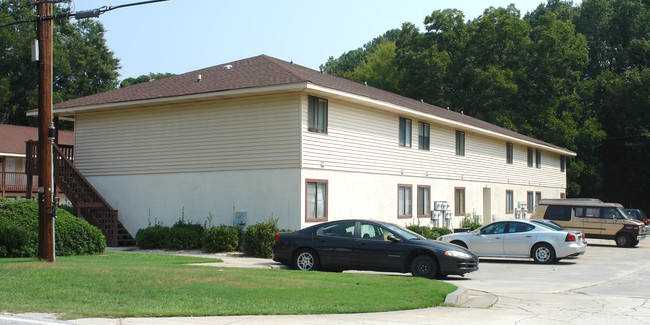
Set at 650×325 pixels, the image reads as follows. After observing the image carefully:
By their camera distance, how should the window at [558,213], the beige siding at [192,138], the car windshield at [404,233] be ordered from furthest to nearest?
1. the window at [558,213]
2. the beige siding at [192,138]
3. the car windshield at [404,233]

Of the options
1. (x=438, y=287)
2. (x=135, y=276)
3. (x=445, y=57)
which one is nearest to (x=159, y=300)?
(x=135, y=276)

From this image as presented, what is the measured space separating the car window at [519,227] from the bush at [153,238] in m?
11.8

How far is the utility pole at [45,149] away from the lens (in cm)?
1555

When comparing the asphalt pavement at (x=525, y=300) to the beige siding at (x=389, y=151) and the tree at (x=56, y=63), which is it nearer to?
the beige siding at (x=389, y=151)

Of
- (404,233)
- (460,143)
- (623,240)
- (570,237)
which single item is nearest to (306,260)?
(404,233)

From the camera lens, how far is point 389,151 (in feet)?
86.1

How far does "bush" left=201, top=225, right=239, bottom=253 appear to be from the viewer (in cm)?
2161

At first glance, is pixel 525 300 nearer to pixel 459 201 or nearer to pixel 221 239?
pixel 221 239

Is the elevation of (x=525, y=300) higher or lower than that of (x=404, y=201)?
lower

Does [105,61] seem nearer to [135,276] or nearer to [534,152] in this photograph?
[534,152]

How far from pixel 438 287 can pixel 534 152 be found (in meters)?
32.6

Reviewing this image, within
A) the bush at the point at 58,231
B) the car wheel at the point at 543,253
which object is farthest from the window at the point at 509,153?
the bush at the point at 58,231

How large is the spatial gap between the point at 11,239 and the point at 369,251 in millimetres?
9676

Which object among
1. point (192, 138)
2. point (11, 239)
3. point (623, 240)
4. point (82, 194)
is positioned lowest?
point (623, 240)
